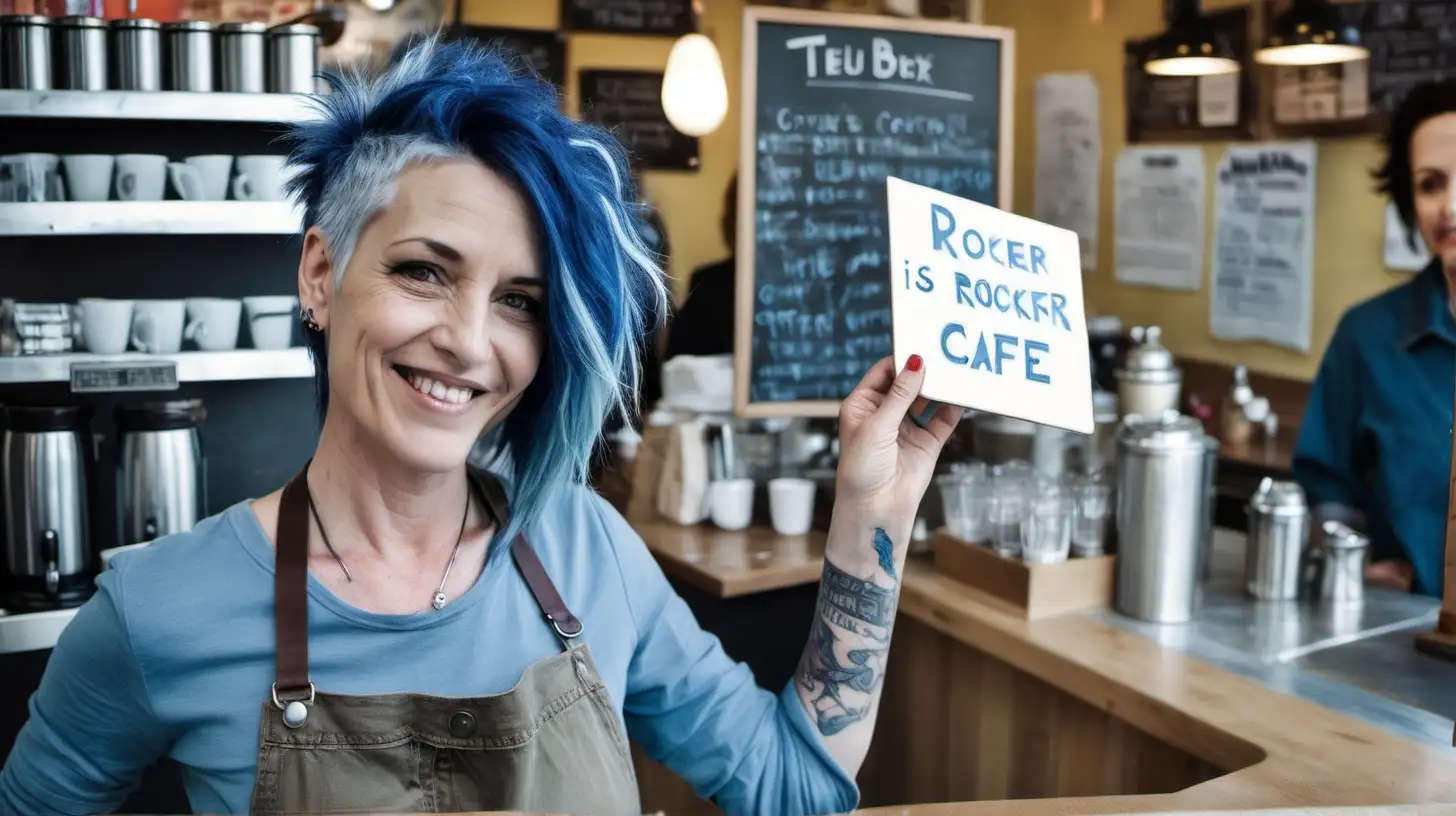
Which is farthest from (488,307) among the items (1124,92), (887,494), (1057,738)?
(1124,92)

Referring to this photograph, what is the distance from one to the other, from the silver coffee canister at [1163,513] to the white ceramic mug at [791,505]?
806 mm

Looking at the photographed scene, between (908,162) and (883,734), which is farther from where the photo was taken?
(908,162)

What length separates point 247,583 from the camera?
4.52 ft

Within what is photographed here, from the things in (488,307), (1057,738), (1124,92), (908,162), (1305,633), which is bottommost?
(1057,738)

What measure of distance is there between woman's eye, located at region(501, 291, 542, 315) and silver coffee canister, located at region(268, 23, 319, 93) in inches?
48.1

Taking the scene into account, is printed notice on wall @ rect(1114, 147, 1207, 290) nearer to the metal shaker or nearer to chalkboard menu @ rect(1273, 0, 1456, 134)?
chalkboard menu @ rect(1273, 0, 1456, 134)

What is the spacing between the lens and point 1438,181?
115 inches

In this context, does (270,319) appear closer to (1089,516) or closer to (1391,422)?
(1089,516)

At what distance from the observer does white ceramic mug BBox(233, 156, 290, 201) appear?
242 cm

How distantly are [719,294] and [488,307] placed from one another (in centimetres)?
323

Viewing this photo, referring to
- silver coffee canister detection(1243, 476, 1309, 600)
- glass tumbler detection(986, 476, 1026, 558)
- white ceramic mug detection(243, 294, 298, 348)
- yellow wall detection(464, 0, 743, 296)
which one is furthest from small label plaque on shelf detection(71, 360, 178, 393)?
yellow wall detection(464, 0, 743, 296)

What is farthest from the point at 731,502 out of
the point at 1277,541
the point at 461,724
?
the point at 461,724

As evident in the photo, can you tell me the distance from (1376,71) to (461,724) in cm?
416

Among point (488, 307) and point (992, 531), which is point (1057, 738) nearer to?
point (992, 531)
